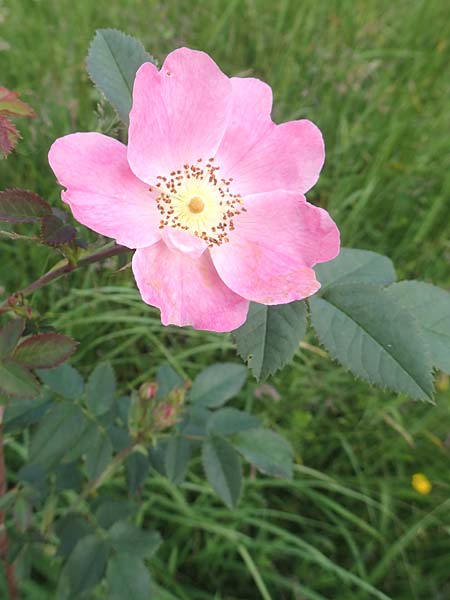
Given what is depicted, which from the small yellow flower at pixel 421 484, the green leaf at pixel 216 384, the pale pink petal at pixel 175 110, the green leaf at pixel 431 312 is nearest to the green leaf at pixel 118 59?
the pale pink petal at pixel 175 110

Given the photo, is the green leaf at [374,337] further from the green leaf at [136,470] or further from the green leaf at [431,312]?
the green leaf at [136,470]

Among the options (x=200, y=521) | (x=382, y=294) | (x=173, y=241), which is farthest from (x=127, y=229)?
(x=200, y=521)

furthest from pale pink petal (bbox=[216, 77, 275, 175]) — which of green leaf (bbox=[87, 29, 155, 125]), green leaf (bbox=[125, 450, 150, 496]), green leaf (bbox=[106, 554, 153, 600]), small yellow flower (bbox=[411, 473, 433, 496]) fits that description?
small yellow flower (bbox=[411, 473, 433, 496])

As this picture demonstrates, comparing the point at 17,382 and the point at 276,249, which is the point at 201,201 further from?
the point at 17,382

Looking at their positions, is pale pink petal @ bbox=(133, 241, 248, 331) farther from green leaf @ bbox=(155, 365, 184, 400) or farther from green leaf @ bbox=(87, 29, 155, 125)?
green leaf @ bbox=(155, 365, 184, 400)

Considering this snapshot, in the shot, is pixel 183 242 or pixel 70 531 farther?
pixel 70 531

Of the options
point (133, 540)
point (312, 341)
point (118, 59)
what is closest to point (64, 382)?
point (133, 540)

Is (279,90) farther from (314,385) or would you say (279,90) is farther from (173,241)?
(173,241)
